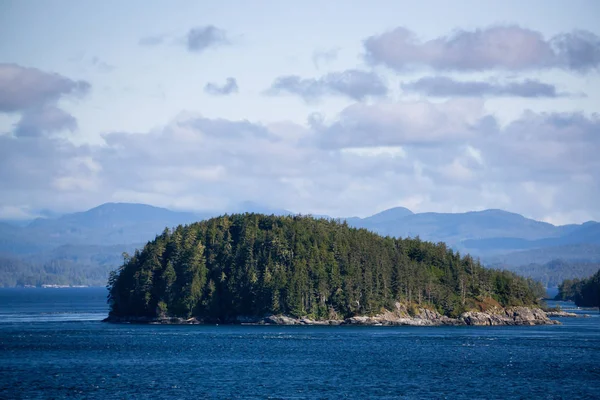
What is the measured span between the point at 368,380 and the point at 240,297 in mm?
80495

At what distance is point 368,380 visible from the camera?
3494 inches

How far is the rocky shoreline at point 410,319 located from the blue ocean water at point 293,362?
724 centimetres

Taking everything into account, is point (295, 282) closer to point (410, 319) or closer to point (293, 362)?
point (410, 319)

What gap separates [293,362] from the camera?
103 metres

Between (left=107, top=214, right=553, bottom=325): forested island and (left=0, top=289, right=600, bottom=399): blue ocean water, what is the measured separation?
30.5 feet

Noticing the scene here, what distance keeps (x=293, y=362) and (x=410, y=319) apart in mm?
70021

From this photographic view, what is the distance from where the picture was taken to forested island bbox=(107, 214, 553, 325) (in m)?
166

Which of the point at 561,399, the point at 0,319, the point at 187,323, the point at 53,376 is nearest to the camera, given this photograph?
the point at 561,399

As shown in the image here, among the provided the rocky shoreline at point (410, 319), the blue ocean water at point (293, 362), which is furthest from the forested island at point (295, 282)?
the blue ocean water at point (293, 362)

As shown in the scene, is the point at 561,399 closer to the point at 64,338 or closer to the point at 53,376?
the point at 53,376

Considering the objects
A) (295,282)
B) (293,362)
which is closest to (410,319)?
(295,282)

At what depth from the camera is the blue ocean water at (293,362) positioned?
8138 cm

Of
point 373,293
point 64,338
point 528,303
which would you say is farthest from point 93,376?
point 528,303

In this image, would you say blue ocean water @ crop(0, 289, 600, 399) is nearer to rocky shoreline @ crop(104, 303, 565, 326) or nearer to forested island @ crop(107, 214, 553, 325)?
rocky shoreline @ crop(104, 303, 565, 326)
